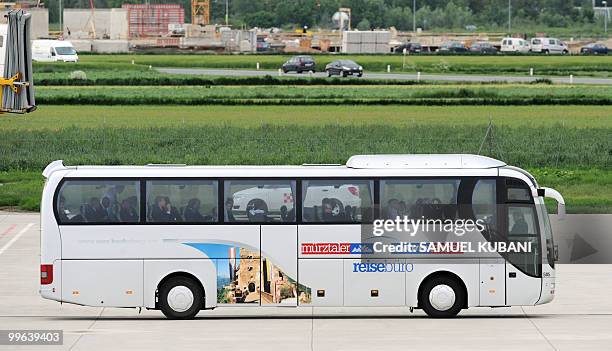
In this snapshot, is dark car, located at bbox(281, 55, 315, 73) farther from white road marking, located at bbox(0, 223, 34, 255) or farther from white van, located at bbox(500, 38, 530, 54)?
white road marking, located at bbox(0, 223, 34, 255)

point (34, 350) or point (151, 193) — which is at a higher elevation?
point (151, 193)

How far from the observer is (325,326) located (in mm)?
21734

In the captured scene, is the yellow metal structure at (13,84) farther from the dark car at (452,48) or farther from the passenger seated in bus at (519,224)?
the dark car at (452,48)

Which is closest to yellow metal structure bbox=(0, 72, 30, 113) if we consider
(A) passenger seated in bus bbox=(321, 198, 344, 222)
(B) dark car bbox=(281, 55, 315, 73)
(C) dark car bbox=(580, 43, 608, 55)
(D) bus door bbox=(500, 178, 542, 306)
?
(A) passenger seated in bus bbox=(321, 198, 344, 222)

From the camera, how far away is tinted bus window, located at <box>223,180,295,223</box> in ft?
74.9

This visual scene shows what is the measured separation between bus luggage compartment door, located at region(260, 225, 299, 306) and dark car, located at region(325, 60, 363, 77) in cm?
8237

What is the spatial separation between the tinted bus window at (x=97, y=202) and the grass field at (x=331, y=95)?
2017 inches

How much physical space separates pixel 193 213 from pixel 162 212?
0.52m

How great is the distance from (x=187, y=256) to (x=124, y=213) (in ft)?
4.19

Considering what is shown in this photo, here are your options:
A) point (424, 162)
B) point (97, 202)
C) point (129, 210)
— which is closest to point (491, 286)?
point (424, 162)

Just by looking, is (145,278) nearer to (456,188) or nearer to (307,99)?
(456,188)

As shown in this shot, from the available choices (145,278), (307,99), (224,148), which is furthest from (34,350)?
(307,99)

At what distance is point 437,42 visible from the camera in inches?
7146

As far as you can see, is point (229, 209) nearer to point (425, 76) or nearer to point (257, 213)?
point (257, 213)
